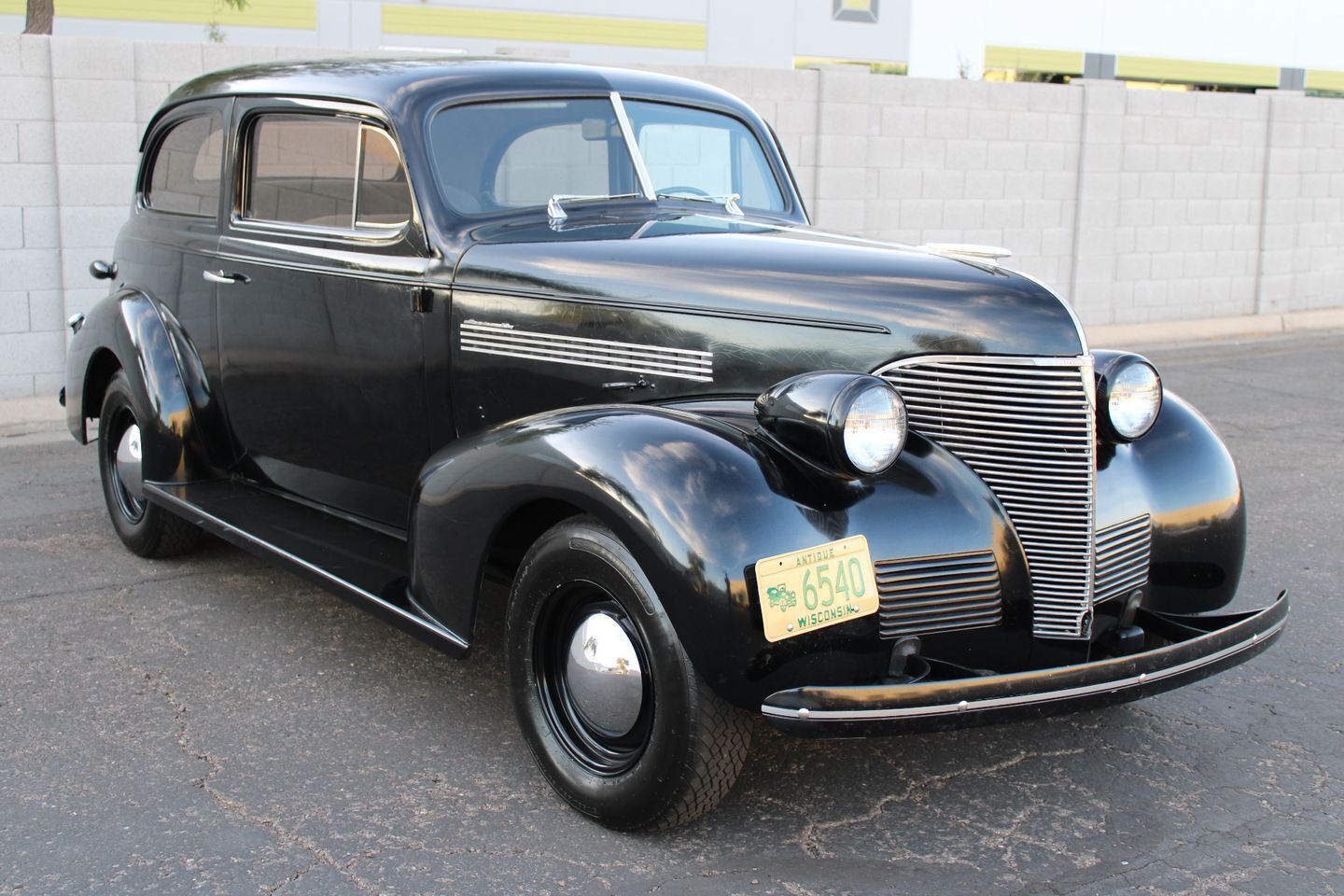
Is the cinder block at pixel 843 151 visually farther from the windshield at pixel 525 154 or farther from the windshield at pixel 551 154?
the windshield at pixel 525 154

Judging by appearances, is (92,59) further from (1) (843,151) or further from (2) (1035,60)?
(2) (1035,60)

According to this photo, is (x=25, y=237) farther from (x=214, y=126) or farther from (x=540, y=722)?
(x=540, y=722)

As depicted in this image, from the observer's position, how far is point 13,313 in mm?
7656

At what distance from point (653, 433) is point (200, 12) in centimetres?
2193

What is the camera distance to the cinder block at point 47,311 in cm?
771

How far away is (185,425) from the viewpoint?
4.64 metres

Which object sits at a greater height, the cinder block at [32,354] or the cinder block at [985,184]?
the cinder block at [985,184]

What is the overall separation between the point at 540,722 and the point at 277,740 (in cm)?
80

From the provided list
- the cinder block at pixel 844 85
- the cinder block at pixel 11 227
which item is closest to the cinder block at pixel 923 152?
the cinder block at pixel 844 85

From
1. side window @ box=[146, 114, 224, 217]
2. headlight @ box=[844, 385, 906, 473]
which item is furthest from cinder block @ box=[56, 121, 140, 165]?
headlight @ box=[844, 385, 906, 473]

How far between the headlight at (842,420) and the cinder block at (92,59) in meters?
6.25

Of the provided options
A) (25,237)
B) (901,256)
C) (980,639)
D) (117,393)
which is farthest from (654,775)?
(25,237)

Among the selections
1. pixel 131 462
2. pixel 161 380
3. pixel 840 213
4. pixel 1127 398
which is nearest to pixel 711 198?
pixel 1127 398

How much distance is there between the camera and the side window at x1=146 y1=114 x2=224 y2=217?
475 cm
